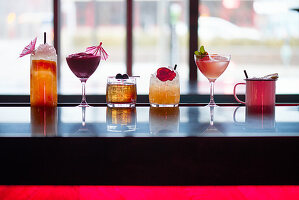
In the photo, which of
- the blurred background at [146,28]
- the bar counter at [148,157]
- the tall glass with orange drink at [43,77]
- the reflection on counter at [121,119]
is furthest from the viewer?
the blurred background at [146,28]

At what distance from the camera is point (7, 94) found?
74.9 inches

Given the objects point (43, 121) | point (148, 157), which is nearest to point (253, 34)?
point (43, 121)

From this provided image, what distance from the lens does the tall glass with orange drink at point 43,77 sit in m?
1.45

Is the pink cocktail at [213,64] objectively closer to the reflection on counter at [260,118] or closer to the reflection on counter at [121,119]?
the reflection on counter at [260,118]

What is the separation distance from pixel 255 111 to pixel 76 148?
26.8 inches

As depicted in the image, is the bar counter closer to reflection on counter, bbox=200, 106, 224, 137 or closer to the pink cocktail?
reflection on counter, bbox=200, 106, 224, 137

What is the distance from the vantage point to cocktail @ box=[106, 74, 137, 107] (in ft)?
4.86

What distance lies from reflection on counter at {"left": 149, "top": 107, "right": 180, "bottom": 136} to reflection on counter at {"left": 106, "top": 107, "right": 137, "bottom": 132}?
52 mm

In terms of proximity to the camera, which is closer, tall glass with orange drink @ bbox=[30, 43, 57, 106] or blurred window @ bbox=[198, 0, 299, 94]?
tall glass with orange drink @ bbox=[30, 43, 57, 106]

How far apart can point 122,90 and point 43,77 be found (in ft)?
0.92

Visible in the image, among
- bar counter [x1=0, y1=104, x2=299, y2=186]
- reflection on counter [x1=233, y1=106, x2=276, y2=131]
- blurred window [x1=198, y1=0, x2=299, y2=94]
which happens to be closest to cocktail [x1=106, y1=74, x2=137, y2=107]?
reflection on counter [x1=233, y1=106, x2=276, y2=131]

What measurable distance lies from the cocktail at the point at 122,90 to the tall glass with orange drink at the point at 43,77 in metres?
0.20

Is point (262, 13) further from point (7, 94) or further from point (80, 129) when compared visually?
point (80, 129)

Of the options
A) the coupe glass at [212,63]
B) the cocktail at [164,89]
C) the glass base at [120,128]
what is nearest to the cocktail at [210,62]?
the coupe glass at [212,63]
